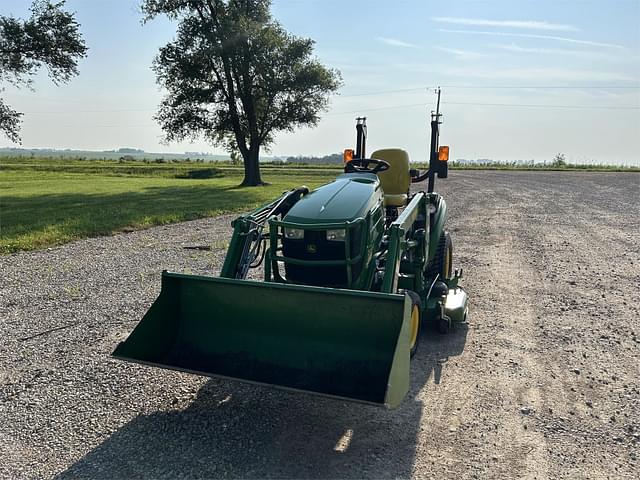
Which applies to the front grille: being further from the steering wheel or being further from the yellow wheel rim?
the steering wheel

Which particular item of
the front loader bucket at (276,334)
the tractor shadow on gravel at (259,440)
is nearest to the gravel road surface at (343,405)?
the tractor shadow on gravel at (259,440)

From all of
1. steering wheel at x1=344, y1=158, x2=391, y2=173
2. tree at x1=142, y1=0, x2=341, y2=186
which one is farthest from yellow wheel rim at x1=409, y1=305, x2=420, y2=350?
tree at x1=142, y1=0, x2=341, y2=186

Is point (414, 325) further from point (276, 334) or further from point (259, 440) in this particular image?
point (259, 440)

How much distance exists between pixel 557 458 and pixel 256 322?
2033 mm

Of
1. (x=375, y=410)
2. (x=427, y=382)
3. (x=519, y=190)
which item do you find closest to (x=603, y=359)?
(x=427, y=382)

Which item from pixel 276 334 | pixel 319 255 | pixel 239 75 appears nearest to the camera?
pixel 276 334

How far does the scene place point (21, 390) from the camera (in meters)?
3.75

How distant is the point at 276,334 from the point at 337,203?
3.81 ft

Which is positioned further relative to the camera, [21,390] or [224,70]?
[224,70]

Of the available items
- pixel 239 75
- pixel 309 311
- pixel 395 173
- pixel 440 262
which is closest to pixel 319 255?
pixel 309 311

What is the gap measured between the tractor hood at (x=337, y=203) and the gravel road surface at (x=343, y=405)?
4.26 feet

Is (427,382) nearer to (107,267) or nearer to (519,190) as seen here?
(107,267)

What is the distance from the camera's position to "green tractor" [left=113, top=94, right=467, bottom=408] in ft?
11.3

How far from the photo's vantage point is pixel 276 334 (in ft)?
12.3
